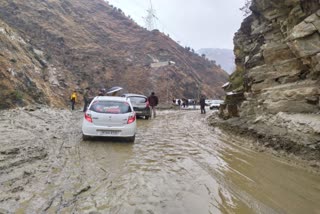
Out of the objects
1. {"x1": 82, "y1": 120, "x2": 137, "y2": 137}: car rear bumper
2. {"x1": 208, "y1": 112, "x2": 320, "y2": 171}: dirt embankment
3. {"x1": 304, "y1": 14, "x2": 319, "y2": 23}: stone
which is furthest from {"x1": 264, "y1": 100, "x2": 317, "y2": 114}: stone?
{"x1": 82, "y1": 120, "x2": 137, "y2": 137}: car rear bumper

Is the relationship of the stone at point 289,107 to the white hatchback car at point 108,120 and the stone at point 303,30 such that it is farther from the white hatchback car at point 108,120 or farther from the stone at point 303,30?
the white hatchback car at point 108,120

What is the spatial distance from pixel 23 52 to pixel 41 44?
13.1 m

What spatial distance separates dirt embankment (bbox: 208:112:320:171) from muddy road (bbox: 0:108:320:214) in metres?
0.64

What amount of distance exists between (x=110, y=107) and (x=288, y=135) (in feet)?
19.9

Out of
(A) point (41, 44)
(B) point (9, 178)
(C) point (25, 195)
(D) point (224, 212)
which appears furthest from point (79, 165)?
(A) point (41, 44)

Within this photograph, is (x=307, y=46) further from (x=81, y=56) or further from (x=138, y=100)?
(x=81, y=56)

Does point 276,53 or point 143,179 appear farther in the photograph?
point 276,53

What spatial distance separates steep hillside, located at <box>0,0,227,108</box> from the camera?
1132 inches

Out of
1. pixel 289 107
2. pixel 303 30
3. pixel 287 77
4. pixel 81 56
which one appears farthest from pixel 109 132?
pixel 81 56

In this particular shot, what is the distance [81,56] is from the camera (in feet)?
160

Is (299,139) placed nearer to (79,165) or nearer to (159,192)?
(159,192)

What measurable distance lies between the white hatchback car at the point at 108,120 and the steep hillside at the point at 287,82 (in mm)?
5027

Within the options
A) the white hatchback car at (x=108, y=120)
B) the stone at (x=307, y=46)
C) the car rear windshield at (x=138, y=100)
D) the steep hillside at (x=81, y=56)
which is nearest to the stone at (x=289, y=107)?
the stone at (x=307, y=46)

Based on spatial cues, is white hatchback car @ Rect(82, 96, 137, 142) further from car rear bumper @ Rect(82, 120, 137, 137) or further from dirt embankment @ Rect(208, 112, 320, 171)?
dirt embankment @ Rect(208, 112, 320, 171)
